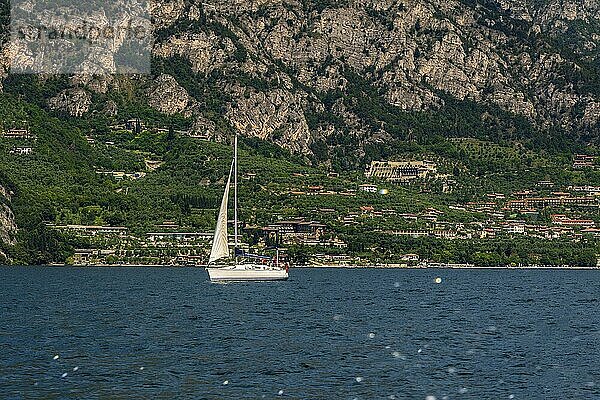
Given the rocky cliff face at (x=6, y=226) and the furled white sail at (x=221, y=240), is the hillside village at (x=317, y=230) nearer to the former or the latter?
the rocky cliff face at (x=6, y=226)

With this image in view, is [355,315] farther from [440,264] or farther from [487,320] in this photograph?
[440,264]

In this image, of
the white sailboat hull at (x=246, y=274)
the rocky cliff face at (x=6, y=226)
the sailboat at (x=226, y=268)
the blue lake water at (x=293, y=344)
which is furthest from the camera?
the rocky cliff face at (x=6, y=226)

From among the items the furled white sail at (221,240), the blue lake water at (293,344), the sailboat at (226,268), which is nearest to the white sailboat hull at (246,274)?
the sailboat at (226,268)

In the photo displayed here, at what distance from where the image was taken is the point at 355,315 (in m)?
74.8

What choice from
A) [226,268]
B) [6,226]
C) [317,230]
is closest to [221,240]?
[226,268]

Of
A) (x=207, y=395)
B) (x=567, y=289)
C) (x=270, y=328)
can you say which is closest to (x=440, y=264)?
(x=567, y=289)

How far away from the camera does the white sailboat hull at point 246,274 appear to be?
114438 millimetres

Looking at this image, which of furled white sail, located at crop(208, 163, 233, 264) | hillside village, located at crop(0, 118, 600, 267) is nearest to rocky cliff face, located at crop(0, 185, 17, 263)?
hillside village, located at crop(0, 118, 600, 267)

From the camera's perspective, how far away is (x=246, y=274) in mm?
117062

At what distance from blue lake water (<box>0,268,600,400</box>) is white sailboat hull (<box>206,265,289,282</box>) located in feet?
30.7

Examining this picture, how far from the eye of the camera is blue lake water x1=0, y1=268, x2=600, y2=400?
41.3 metres

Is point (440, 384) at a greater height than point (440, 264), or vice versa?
point (440, 384)

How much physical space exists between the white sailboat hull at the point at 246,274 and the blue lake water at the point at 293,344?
9354mm

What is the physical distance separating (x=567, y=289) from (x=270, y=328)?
61.9m
